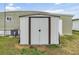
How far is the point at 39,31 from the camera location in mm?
2592

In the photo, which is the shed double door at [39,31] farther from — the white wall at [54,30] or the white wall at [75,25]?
the white wall at [75,25]

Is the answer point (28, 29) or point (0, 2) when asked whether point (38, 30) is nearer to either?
point (28, 29)

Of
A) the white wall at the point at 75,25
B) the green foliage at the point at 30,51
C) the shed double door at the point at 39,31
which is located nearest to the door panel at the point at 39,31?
the shed double door at the point at 39,31

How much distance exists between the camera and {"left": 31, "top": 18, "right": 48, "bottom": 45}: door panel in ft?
8.48

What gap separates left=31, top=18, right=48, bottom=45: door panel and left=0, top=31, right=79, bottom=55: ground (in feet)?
0.31

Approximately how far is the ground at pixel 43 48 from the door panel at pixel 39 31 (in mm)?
95

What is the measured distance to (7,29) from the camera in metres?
2.58

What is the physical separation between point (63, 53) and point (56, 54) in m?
0.10

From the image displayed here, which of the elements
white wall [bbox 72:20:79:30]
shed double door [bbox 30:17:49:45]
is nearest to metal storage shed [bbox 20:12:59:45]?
shed double door [bbox 30:17:49:45]

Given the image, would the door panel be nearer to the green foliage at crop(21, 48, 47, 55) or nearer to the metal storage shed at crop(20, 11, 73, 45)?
the metal storage shed at crop(20, 11, 73, 45)

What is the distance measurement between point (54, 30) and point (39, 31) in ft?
0.67

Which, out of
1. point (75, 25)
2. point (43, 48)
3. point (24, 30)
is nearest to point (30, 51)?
point (43, 48)
